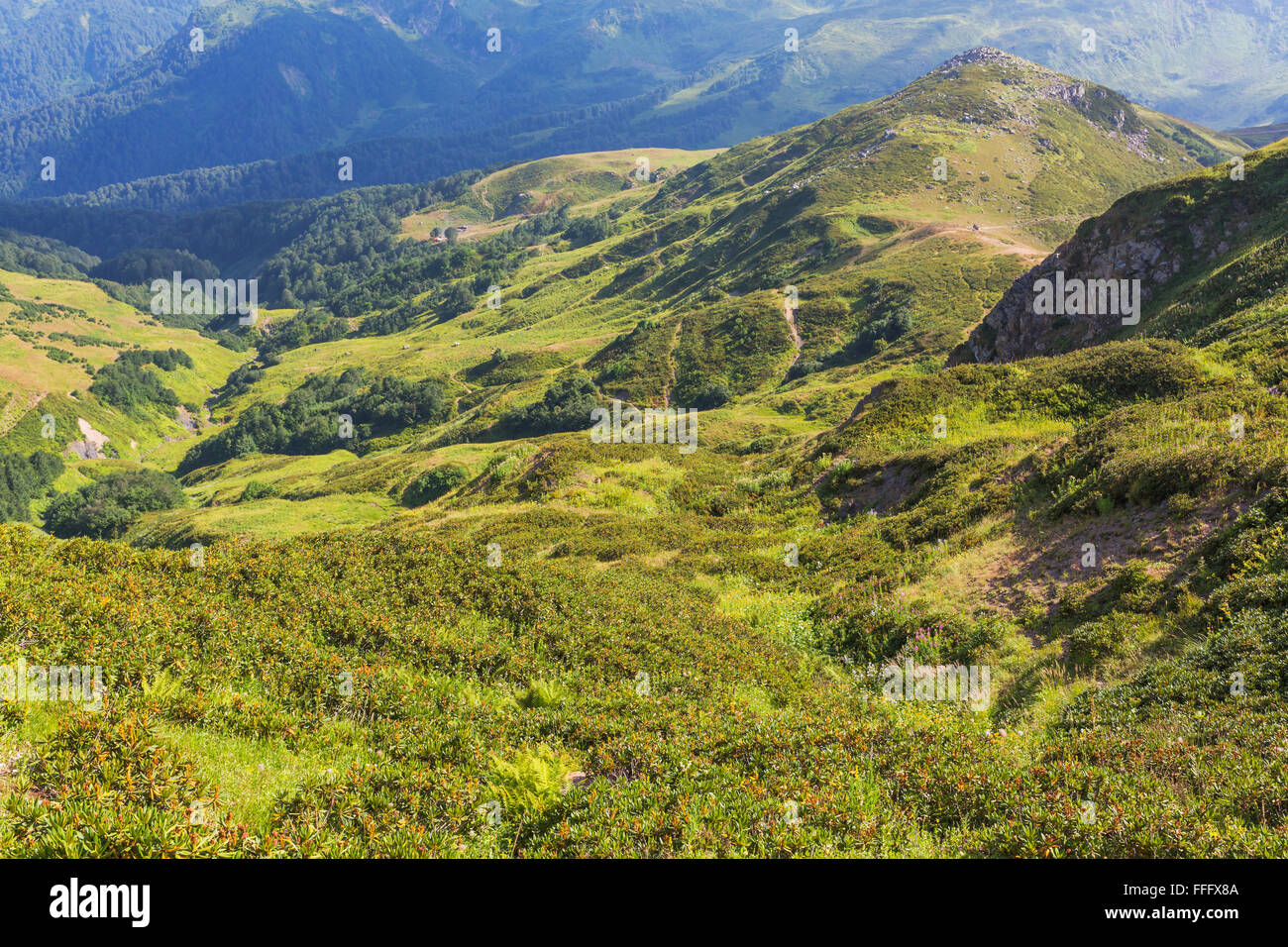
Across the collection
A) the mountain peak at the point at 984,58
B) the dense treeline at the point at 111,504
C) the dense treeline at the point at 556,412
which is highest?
the mountain peak at the point at 984,58

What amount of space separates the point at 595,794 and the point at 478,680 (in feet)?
14.5

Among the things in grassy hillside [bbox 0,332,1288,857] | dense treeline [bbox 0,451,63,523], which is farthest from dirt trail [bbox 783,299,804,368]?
dense treeline [bbox 0,451,63,523]

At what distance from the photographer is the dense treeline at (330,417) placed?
13675cm

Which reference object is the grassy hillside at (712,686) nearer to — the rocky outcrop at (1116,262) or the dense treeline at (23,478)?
the rocky outcrop at (1116,262)

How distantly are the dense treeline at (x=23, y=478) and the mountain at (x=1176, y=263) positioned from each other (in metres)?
167

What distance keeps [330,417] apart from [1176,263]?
5830 inches

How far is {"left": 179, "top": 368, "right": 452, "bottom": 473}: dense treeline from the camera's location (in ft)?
449

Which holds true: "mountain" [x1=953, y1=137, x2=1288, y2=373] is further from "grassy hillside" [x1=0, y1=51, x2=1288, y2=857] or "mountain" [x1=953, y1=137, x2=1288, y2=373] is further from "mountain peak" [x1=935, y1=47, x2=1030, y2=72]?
"mountain peak" [x1=935, y1=47, x2=1030, y2=72]

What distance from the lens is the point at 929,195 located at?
130750 mm

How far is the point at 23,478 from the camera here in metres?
143

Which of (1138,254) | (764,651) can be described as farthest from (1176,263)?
(764,651)

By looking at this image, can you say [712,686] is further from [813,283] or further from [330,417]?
[330,417]

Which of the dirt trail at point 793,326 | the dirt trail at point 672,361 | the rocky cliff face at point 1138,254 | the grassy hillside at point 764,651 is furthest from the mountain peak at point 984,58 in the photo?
the grassy hillside at point 764,651

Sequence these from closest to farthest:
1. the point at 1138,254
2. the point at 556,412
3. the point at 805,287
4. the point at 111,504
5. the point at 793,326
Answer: the point at 1138,254 → the point at 556,412 → the point at 793,326 → the point at 805,287 → the point at 111,504
